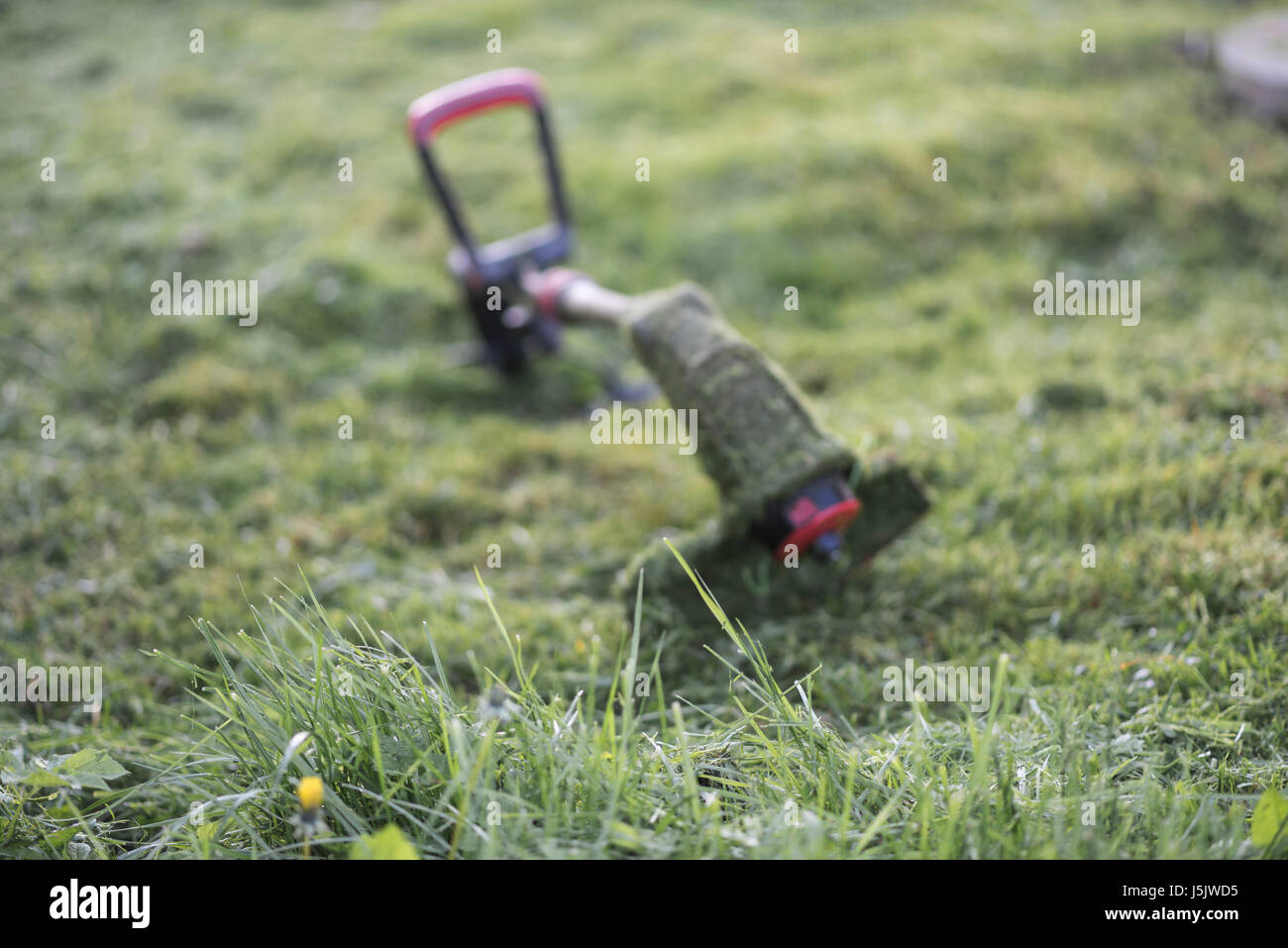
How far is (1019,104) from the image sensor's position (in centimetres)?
543

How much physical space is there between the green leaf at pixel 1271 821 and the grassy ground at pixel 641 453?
4 cm

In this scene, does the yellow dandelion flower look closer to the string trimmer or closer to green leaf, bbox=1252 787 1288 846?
the string trimmer

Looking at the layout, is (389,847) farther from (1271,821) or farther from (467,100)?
(467,100)

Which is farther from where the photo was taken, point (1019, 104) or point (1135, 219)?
point (1019, 104)

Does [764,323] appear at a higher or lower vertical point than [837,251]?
lower

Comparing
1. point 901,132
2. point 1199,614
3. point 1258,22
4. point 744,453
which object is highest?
point 1258,22

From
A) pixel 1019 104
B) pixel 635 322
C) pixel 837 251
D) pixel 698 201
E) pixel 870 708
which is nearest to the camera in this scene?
pixel 870 708

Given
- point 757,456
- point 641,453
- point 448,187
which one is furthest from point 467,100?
point 757,456

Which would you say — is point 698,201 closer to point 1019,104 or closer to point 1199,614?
point 1019,104

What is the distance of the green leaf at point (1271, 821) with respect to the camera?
1.51 meters

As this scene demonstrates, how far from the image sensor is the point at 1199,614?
2.36 m
